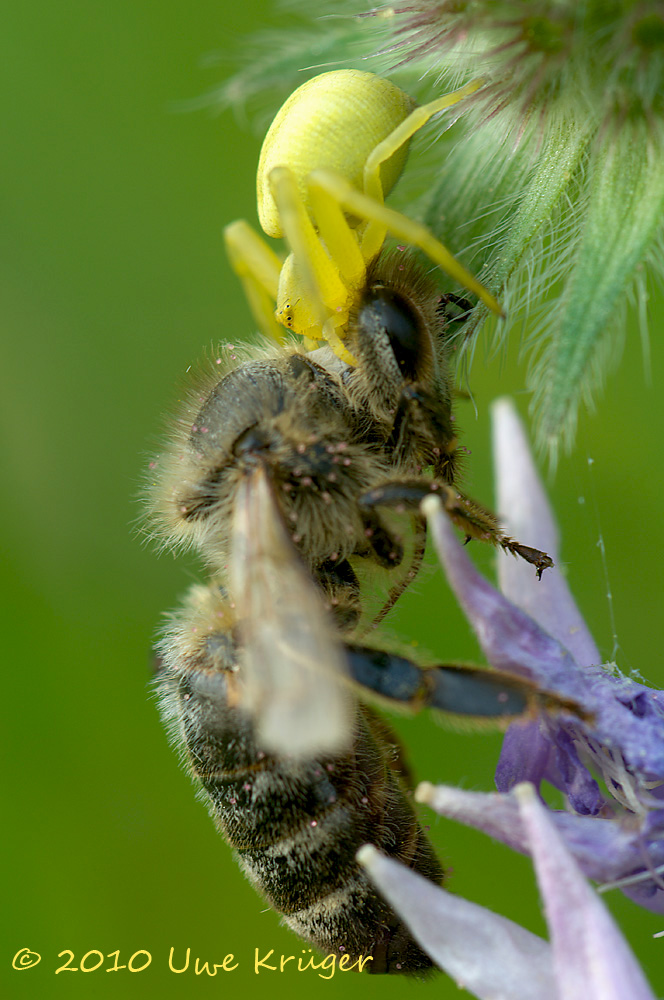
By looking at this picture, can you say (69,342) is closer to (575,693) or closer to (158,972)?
(158,972)

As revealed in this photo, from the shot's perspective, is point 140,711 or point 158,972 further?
point 140,711

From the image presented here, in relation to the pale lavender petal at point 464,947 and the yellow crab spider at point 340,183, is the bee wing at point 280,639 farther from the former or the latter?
the yellow crab spider at point 340,183

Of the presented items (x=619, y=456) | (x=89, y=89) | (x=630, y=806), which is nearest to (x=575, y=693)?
(x=630, y=806)

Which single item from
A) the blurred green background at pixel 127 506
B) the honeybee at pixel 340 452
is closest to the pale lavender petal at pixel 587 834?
the honeybee at pixel 340 452

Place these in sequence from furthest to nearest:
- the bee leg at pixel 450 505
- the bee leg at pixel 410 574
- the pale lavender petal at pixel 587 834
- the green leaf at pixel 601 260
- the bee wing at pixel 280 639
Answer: the bee leg at pixel 410 574, the bee leg at pixel 450 505, the green leaf at pixel 601 260, the pale lavender petal at pixel 587 834, the bee wing at pixel 280 639

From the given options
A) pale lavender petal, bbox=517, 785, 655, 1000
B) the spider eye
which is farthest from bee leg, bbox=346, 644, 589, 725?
the spider eye

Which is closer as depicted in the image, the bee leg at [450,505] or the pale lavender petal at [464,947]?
the pale lavender petal at [464,947]
